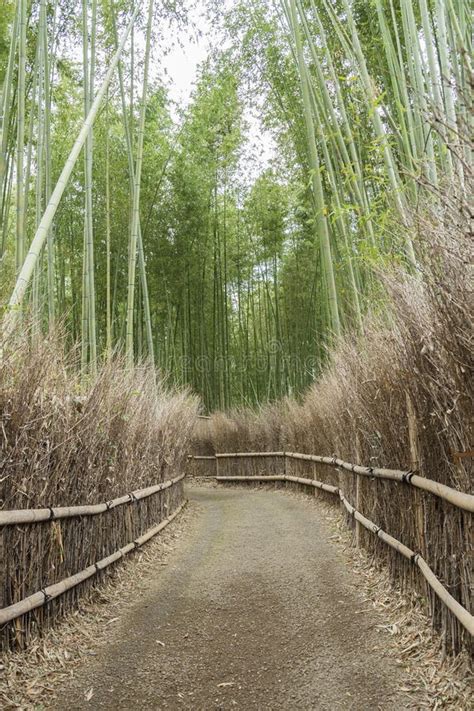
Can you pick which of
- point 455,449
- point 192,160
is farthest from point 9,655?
point 192,160

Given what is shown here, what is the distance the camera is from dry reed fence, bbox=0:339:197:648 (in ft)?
7.77

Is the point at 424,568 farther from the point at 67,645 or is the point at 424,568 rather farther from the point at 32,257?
the point at 32,257

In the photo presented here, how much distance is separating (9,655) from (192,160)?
27.8 ft

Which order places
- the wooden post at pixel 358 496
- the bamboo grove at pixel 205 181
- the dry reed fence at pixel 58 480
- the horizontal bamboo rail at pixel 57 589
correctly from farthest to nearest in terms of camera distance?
the bamboo grove at pixel 205 181 < the wooden post at pixel 358 496 < the dry reed fence at pixel 58 480 < the horizontal bamboo rail at pixel 57 589

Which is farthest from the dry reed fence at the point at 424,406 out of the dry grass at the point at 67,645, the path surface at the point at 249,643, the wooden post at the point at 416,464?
the dry grass at the point at 67,645

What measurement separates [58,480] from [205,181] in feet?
25.6

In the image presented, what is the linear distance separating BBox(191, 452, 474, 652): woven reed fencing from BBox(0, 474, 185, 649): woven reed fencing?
→ 1562 millimetres

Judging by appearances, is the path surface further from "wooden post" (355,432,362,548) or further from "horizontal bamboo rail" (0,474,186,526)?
"horizontal bamboo rail" (0,474,186,526)

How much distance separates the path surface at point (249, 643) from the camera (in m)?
2.14

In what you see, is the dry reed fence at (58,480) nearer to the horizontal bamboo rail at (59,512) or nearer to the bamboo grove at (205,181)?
the horizontal bamboo rail at (59,512)

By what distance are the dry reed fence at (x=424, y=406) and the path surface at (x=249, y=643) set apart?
318 millimetres

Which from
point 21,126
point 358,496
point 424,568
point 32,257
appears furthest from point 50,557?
point 21,126

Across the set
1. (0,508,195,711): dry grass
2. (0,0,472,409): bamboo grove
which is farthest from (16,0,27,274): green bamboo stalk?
(0,508,195,711): dry grass

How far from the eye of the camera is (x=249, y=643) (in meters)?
2.64
